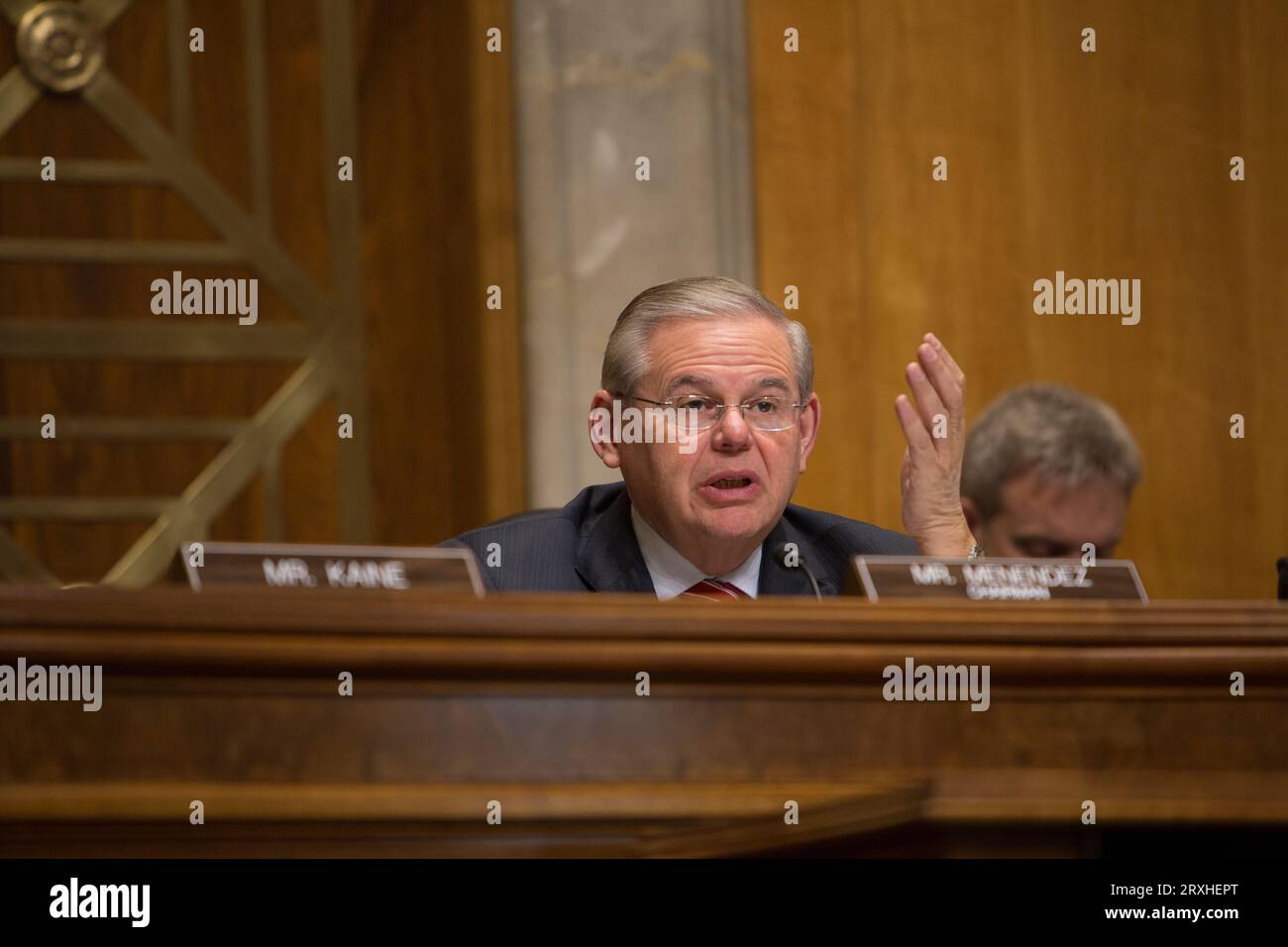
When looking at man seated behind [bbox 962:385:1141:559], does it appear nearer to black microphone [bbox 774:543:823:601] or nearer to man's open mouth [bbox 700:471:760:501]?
black microphone [bbox 774:543:823:601]

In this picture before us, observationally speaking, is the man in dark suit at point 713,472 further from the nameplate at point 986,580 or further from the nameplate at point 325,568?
the nameplate at point 325,568

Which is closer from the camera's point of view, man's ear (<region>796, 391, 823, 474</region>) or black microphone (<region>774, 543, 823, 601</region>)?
black microphone (<region>774, 543, 823, 601</region>)

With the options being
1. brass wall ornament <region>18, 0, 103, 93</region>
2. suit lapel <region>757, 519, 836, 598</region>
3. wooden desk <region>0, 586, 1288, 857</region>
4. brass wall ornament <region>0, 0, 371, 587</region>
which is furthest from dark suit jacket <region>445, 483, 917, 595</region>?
brass wall ornament <region>18, 0, 103, 93</region>

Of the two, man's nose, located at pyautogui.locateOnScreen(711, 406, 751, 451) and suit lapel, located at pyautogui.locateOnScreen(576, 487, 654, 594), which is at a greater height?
man's nose, located at pyautogui.locateOnScreen(711, 406, 751, 451)

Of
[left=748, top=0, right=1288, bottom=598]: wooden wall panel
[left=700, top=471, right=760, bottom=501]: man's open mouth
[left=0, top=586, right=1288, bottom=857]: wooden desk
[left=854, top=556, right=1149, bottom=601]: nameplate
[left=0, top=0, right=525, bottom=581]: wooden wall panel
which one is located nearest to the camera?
[left=0, top=586, right=1288, bottom=857]: wooden desk

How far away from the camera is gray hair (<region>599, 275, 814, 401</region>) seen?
7.67 ft

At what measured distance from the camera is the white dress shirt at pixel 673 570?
7.34 ft

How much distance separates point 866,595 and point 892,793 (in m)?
0.27

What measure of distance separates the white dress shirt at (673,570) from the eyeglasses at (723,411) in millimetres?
161

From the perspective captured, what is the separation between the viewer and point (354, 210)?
411cm

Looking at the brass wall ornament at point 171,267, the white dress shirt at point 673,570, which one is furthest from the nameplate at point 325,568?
the brass wall ornament at point 171,267

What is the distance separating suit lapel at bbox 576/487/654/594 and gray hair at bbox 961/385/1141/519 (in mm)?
923
